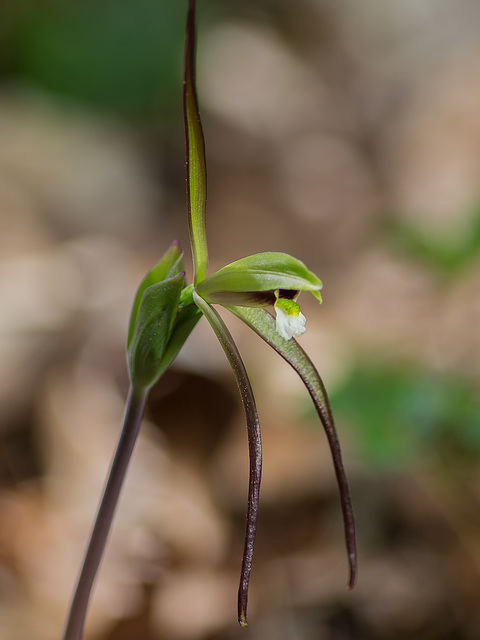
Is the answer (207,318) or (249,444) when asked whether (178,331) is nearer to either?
(207,318)

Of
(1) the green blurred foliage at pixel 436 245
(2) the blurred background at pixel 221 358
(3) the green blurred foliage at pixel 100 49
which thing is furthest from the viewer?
(3) the green blurred foliage at pixel 100 49

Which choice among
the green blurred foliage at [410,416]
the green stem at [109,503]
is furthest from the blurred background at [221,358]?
the green stem at [109,503]

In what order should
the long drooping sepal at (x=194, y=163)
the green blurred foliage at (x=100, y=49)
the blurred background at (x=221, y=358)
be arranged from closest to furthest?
1. the long drooping sepal at (x=194, y=163)
2. the blurred background at (x=221, y=358)
3. the green blurred foliage at (x=100, y=49)

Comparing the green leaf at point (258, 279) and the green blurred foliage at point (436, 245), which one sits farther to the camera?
the green blurred foliage at point (436, 245)

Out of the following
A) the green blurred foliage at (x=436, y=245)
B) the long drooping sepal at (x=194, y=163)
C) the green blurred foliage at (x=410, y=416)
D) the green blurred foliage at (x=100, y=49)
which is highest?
the green blurred foliage at (x=100, y=49)

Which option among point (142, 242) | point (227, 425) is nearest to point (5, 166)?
point (142, 242)

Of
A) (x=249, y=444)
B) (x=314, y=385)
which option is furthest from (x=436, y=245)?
(x=249, y=444)

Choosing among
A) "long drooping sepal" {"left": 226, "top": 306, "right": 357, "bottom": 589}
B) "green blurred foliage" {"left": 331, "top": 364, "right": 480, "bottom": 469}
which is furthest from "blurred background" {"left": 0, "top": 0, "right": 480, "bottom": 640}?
"long drooping sepal" {"left": 226, "top": 306, "right": 357, "bottom": 589}

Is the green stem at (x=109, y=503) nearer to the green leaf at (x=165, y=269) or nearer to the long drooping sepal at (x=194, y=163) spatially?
the green leaf at (x=165, y=269)
